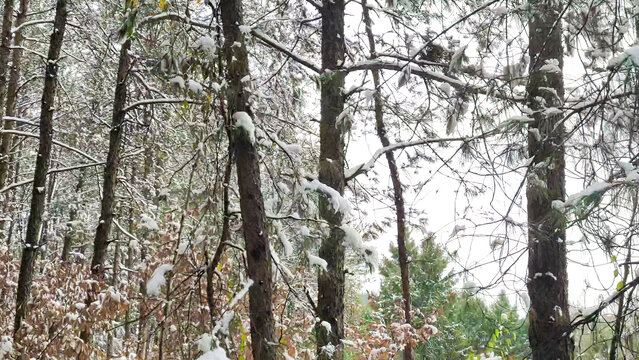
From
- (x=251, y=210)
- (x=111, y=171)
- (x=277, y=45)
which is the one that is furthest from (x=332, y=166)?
(x=111, y=171)

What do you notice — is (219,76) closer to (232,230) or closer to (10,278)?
(232,230)

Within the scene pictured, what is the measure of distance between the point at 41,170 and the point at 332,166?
136 inches

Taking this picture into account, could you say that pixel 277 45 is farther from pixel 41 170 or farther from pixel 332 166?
pixel 41 170

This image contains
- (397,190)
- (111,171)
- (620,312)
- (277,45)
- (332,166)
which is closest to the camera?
(620,312)

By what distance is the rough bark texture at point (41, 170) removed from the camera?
606cm

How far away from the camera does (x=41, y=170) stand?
20.3ft

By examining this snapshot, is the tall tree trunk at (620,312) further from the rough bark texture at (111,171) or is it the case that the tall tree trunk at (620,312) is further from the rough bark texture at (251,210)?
the rough bark texture at (111,171)

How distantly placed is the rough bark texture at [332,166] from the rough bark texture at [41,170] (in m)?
3.04

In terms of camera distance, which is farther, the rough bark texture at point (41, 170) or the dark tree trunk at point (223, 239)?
the rough bark texture at point (41, 170)

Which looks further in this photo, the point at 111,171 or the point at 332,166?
the point at 111,171

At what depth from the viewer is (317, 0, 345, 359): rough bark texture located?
189 inches

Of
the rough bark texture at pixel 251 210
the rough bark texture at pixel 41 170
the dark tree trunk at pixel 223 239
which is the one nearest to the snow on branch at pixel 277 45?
the rough bark texture at pixel 251 210

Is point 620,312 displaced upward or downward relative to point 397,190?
downward

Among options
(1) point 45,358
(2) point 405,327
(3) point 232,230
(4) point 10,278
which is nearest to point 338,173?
(3) point 232,230
